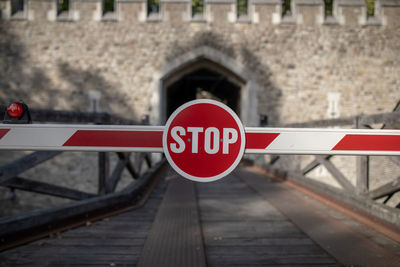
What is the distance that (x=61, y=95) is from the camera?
9.84 metres

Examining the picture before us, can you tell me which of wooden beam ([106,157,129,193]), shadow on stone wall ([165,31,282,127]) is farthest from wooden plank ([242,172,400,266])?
shadow on stone wall ([165,31,282,127])

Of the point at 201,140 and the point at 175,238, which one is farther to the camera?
the point at 175,238

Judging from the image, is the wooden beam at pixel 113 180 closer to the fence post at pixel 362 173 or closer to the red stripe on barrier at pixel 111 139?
the red stripe on barrier at pixel 111 139

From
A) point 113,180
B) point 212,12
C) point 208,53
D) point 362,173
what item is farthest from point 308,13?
point 113,180

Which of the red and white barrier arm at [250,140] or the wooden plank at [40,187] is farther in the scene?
the wooden plank at [40,187]

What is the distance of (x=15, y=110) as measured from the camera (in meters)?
1.26

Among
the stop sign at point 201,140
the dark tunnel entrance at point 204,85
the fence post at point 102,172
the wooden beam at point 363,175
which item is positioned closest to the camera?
the stop sign at point 201,140

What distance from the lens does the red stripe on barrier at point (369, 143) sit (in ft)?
4.22

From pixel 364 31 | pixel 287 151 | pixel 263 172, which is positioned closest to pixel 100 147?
pixel 287 151

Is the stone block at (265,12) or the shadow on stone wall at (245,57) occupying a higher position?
the stone block at (265,12)

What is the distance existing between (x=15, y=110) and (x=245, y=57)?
30.7 ft

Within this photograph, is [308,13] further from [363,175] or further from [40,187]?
[40,187]

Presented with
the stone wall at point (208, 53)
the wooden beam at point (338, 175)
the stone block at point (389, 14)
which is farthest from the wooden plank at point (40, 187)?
the stone block at point (389, 14)

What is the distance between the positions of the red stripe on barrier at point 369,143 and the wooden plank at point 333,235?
741 mm
